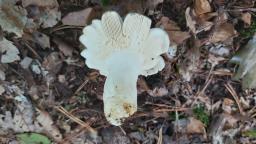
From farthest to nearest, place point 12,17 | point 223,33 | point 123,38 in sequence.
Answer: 1. point 223,33
2. point 12,17
3. point 123,38

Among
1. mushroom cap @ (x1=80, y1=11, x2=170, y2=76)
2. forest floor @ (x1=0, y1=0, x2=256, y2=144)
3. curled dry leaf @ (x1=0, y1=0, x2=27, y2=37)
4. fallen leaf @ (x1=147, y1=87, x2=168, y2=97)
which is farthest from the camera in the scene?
fallen leaf @ (x1=147, y1=87, x2=168, y2=97)

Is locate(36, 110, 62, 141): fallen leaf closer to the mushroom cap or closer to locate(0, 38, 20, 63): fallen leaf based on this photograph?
locate(0, 38, 20, 63): fallen leaf

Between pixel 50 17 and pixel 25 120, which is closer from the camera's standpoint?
pixel 50 17

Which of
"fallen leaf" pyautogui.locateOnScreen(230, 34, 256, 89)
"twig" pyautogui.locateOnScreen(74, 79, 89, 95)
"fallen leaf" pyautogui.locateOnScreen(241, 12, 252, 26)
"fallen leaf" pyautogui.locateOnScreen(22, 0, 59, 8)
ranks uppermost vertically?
"fallen leaf" pyautogui.locateOnScreen(22, 0, 59, 8)

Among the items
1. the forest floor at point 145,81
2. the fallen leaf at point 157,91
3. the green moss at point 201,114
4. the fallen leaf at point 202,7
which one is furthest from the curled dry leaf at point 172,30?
the green moss at point 201,114

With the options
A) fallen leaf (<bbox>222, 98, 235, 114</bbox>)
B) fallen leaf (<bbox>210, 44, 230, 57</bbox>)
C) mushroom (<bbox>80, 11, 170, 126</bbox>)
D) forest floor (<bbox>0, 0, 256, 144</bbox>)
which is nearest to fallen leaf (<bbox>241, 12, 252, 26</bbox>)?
forest floor (<bbox>0, 0, 256, 144</bbox>)

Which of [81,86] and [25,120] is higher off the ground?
[81,86]

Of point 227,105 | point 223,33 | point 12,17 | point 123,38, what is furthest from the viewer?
point 227,105

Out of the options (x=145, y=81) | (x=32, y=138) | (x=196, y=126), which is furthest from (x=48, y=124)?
(x=196, y=126)

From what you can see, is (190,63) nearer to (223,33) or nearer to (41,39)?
(223,33)
